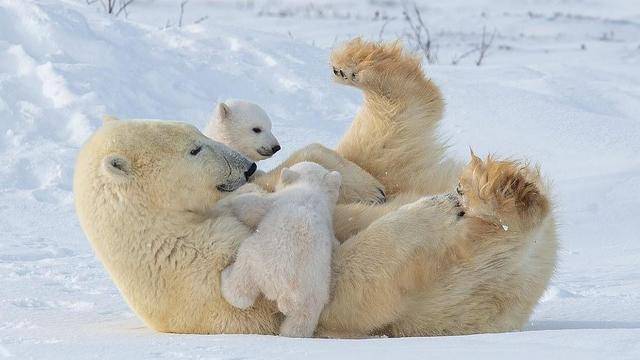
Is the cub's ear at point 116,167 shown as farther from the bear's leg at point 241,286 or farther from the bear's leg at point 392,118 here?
the bear's leg at point 392,118

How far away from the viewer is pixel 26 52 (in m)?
7.98

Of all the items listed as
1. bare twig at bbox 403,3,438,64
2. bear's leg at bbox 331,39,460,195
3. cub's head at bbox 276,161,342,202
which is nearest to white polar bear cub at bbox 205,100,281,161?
bear's leg at bbox 331,39,460,195

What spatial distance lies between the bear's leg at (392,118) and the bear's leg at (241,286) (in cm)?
128

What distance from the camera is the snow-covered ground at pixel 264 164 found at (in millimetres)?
3109

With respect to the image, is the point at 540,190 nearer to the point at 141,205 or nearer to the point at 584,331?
the point at 584,331

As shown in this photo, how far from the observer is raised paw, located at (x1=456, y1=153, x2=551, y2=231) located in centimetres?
340

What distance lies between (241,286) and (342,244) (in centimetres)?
38

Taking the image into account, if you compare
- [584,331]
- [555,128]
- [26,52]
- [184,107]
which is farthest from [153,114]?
[584,331]

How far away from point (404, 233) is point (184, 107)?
15.8 ft

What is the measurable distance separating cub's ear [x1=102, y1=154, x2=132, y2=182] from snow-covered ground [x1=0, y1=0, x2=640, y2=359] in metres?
0.49

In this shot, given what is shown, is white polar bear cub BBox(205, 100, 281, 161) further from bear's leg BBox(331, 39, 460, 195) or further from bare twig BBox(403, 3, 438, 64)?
bare twig BBox(403, 3, 438, 64)

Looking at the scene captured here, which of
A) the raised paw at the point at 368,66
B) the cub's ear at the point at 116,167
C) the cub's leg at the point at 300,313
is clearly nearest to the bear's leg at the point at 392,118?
the raised paw at the point at 368,66

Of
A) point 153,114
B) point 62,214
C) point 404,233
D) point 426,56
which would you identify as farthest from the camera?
point 426,56

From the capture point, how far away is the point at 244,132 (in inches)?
193
